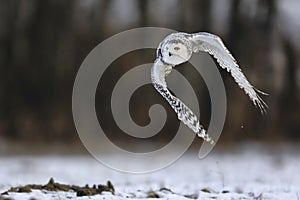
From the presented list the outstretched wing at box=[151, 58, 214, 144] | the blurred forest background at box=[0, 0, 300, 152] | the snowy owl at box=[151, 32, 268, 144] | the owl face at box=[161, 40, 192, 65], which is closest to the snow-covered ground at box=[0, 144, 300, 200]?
the outstretched wing at box=[151, 58, 214, 144]

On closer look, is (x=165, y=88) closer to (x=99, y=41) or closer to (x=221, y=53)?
(x=221, y=53)

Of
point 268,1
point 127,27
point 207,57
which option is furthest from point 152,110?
point 268,1

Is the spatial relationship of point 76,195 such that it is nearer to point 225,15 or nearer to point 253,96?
point 253,96

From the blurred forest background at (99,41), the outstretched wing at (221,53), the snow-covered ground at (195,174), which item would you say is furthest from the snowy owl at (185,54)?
the blurred forest background at (99,41)

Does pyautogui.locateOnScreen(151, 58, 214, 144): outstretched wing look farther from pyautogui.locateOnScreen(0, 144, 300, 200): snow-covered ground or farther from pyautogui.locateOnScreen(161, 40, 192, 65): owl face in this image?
pyautogui.locateOnScreen(0, 144, 300, 200): snow-covered ground

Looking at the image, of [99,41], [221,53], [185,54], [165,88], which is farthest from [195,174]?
[99,41]

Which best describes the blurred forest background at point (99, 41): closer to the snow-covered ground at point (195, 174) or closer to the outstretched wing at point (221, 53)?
the snow-covered ground at point (195, 174)
